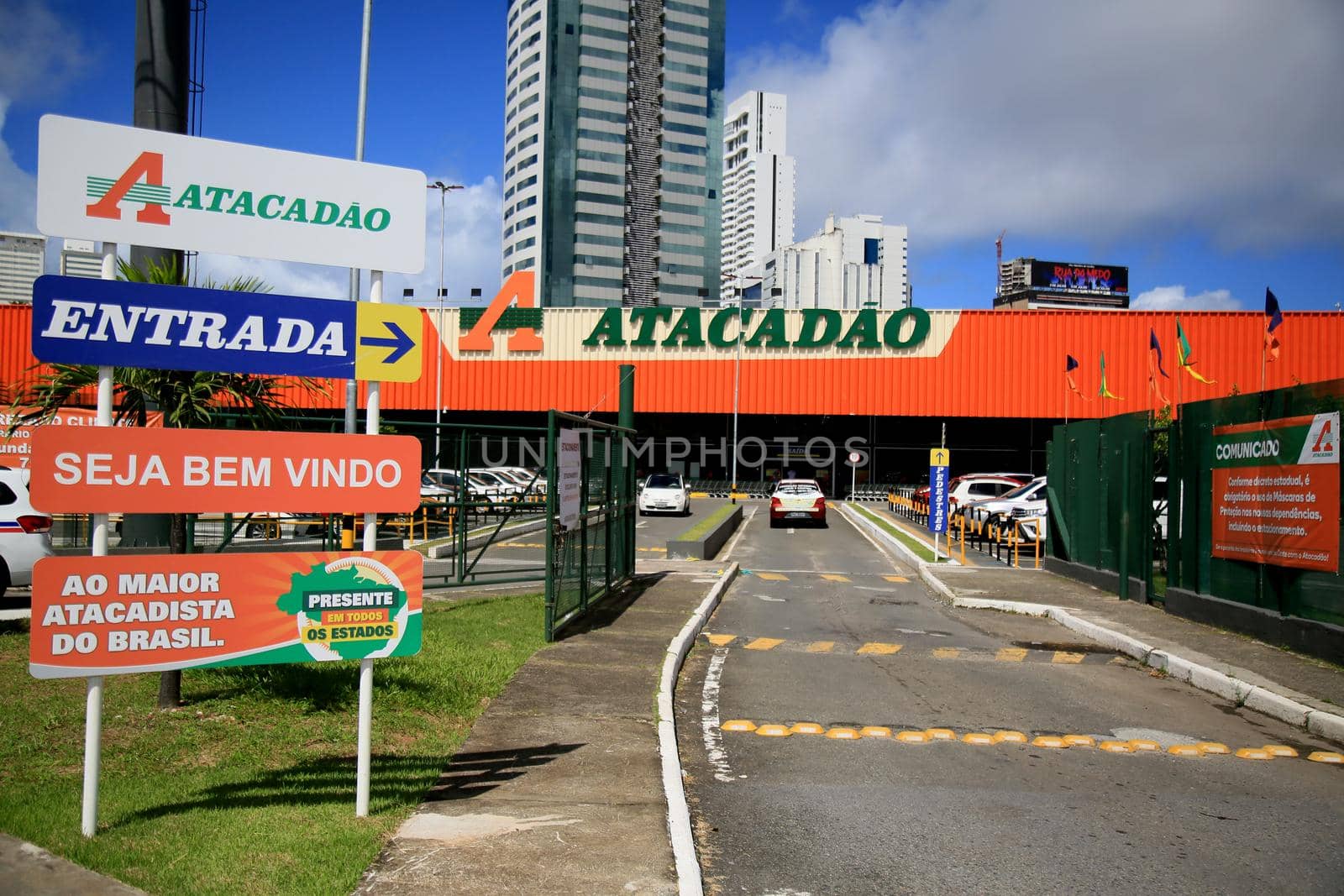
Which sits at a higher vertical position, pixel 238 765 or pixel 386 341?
pixel 386 341

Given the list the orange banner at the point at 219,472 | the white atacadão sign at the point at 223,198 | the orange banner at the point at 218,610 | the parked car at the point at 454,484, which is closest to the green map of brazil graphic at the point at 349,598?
the orange banner at the point at 218,610

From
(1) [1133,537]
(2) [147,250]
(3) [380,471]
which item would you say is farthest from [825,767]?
(1) [1133,537]

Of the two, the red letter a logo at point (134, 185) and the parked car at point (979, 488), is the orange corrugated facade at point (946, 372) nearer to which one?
the parked car at point (979, 488)

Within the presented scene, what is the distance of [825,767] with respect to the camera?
6957 mm

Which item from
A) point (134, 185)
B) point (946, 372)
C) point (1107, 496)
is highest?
point (946, 372)

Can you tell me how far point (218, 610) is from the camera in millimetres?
5309

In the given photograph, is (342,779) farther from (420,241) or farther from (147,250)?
(147,250)

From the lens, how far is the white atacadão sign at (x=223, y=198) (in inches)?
212

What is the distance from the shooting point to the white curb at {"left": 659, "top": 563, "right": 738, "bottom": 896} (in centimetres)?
477

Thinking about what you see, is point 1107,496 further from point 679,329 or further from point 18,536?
point 679,329

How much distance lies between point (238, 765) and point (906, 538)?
24.6 m

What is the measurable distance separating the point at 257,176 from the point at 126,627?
259 centimetres

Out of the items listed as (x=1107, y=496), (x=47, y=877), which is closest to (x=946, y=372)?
(x=1107, y=496)

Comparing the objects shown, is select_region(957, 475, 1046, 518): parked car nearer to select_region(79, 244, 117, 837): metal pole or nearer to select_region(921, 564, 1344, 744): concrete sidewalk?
select_region(921, 564, 1344, 744): concrete sidewalk
